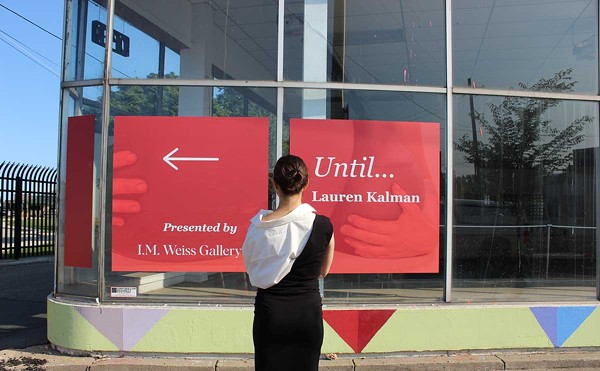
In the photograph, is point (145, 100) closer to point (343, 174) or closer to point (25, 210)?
point (343, 174)

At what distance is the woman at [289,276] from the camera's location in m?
2.42

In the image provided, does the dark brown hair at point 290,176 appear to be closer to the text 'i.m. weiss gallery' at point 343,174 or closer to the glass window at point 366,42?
the text 'i.m. weiss gallery' at point 343,174

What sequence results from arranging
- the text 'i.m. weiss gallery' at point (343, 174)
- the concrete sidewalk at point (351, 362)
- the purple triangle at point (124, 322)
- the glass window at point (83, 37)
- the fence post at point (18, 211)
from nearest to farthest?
1. the concrete sidewalk at point (351, 362)
2. the purple triangle at point (124, 322)
3. the text 'i.m. weiss gallery' at point (343, 174)
4. the glass window at point (83, 37)
5. the fence post at point (18, 211)

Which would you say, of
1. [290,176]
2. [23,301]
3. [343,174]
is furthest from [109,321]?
[23,301]

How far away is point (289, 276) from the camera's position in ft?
8.05

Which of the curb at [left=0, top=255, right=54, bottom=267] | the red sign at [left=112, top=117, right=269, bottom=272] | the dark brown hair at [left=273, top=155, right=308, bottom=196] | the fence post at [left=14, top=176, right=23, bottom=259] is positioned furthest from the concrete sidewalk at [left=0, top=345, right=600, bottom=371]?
the fence post at [left=14, top=176, right=23, bottom=259]

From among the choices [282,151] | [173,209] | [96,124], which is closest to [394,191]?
[282,151]

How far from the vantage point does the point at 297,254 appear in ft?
7.99

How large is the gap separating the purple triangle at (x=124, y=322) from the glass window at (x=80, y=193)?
0.30 m

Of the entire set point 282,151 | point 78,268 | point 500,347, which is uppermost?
point 282,151

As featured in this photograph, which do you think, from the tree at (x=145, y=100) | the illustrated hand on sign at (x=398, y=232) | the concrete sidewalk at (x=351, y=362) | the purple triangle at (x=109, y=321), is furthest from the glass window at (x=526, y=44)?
the purple triangle at (x=109, y=321)

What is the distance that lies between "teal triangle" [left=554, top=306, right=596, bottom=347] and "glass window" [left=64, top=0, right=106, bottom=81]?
18.6 ft

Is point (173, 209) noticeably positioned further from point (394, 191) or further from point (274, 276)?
point (274, 276)

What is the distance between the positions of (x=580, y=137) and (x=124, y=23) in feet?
17.7
